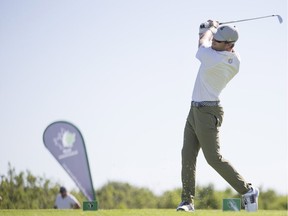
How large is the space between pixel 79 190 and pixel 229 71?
41.0 ft

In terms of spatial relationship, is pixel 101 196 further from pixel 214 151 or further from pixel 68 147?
pixel 214 151

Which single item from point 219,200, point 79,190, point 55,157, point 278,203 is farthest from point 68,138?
point 278,203

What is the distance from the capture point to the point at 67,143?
72.1 feet

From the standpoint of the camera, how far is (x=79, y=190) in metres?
20.8

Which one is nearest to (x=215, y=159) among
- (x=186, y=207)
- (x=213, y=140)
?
(x=213, y=140)

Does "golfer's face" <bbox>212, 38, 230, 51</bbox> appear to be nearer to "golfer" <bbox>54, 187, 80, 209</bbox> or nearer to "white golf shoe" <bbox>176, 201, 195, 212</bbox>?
"white golf shoe" <bbox>176, 201, 195, 212</bbox>

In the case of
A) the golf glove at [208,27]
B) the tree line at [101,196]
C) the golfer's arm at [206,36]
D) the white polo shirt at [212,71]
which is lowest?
the tree line at [101,196]

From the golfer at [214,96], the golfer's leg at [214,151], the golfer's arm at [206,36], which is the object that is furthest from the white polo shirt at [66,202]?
the golfer's arm at [206,36]

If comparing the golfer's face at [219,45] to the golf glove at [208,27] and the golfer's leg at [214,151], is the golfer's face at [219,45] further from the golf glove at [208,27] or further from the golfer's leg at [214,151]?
the golfer's leg at [214,151]

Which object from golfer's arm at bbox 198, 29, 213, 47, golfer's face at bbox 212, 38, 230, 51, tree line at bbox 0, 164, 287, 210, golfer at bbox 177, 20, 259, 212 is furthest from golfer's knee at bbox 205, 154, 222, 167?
tree line at bbox 0, 164, 287, 210

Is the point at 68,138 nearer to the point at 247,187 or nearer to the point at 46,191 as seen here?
the point at 46,191

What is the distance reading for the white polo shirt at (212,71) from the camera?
878 centimetres

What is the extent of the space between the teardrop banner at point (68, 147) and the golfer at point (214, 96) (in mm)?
12289

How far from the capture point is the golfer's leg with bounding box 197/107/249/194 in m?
8.98
